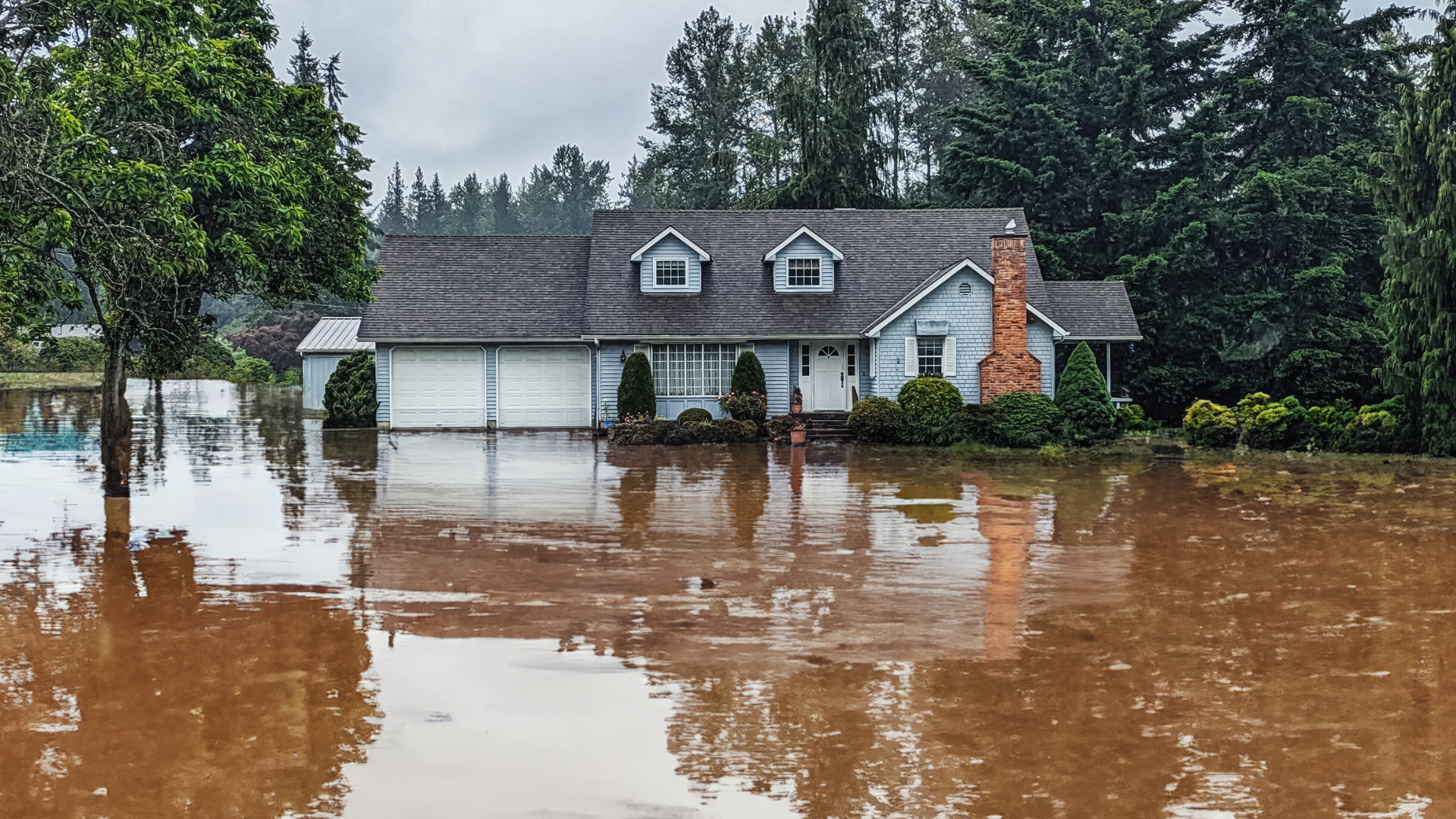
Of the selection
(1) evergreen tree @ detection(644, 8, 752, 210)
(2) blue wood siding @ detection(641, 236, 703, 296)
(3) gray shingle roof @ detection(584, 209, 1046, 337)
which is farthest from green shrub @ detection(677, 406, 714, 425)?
(1) evergreen tree @ detection(644, 8, 752, 210)

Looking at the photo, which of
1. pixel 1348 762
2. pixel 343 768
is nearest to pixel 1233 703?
pixel 1348 762

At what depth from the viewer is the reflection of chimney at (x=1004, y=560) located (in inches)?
436

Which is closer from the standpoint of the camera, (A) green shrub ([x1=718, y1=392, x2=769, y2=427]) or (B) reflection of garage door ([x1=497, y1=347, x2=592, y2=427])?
(A) green shrub ([x1=718, y1=392, x2=769, y2=427])

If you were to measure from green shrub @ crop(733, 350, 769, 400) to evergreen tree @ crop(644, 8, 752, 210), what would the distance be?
2762 centimetres

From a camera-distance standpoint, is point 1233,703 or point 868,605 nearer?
point 1233,703

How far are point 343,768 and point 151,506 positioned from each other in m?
12.5

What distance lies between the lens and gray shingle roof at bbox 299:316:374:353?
42.7 metres

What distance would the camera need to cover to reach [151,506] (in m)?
18.7

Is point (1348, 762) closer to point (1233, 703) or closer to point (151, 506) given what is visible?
point (1233, 703)

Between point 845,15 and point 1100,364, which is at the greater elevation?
point 845,15

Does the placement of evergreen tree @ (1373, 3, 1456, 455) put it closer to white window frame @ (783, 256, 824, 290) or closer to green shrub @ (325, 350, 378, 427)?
white window frame @ (783, 256, 824, 290)

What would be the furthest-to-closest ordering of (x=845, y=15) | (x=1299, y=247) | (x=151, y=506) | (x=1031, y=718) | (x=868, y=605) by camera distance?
(x=845, y=15)
(x=1299, y=247)
(x=151, y=506)
(x=868, y=605)
(x=1031, y=718)

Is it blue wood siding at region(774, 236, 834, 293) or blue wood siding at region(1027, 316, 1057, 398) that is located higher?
blue wood siding at region(774, 236, 834, 293)

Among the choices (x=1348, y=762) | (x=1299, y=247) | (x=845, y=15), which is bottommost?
(x=1348, y=762)
